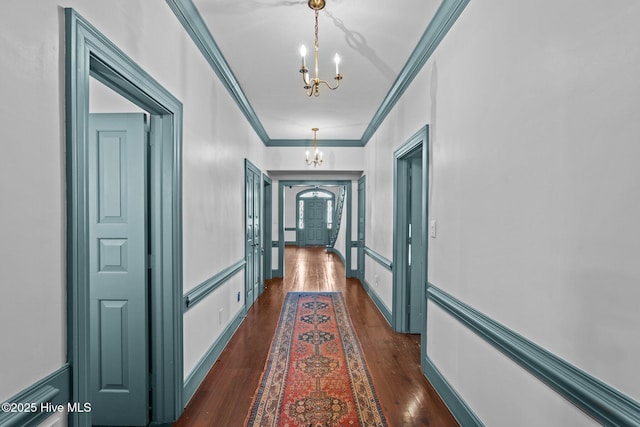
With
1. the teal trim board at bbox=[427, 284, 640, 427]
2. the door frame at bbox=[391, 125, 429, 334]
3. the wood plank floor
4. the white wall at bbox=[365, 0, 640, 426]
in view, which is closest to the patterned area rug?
the wood plank floor

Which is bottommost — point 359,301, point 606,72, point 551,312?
point 359,301

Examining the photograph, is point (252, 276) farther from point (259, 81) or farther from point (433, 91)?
point (433, 91)

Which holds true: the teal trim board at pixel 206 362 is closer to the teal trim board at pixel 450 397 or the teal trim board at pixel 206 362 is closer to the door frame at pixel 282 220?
the teal trim board at pixel 450 397

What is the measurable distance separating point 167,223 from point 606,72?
7.53 ft

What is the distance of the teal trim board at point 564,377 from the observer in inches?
40.5

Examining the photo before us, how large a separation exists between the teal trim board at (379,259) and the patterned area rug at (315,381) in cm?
91

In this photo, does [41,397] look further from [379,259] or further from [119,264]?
[379,259]

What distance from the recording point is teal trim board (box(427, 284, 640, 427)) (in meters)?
1.03

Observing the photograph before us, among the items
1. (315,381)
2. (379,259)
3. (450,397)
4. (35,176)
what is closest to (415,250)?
(379,259)

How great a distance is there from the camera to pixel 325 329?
12.8ft

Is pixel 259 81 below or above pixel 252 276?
above

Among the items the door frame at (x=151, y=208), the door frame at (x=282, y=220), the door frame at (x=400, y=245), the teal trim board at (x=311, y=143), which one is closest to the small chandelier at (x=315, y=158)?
the teal trim board at (x=311, y=143)

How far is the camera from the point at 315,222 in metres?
14.5

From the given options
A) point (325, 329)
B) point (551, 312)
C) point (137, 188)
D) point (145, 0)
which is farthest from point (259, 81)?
point (551, 312)
